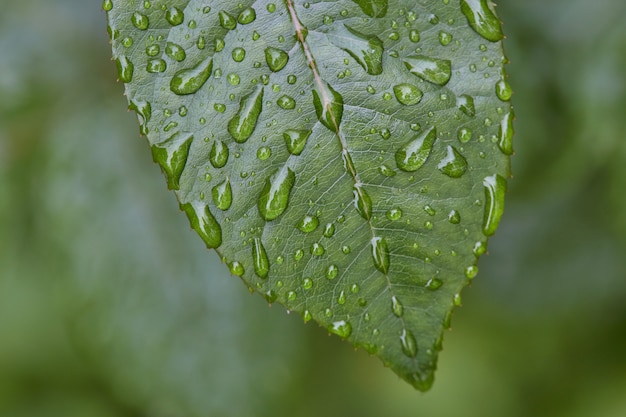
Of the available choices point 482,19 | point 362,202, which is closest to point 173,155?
point 362,202

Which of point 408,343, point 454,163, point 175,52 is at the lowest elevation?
point 408,343

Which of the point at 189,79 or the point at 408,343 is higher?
the point at 189,79

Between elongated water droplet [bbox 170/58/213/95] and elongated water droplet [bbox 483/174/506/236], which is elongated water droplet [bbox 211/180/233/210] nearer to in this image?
elongated water droplet [bbox 170/58/213/95]

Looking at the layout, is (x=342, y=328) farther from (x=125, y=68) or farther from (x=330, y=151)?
(x=125, y=68)

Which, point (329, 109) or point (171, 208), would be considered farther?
point (171, 208)

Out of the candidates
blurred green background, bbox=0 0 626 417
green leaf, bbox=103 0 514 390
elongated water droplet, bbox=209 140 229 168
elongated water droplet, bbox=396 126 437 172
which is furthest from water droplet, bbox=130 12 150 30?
blurred green background, bbox=0 0 626 417

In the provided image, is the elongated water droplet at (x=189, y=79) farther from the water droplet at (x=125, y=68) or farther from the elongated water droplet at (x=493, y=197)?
the elongated water droplet at (x=493, y=197)

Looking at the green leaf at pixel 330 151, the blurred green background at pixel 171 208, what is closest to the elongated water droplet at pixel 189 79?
the green leaf at pixel 330 151
